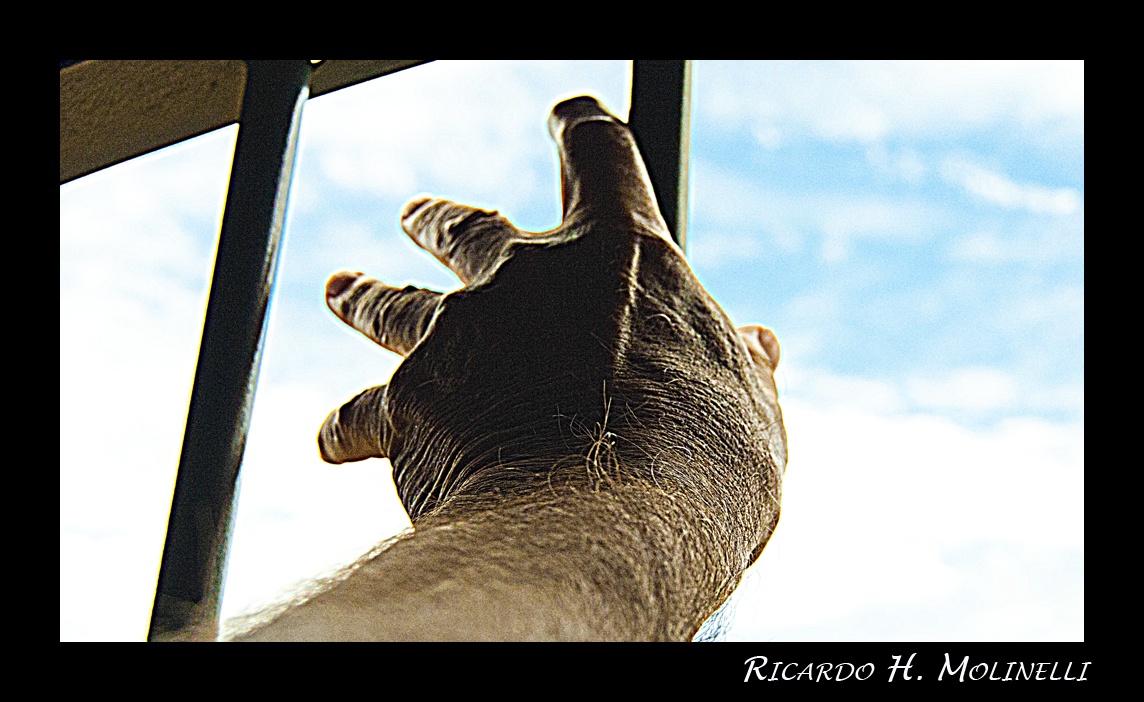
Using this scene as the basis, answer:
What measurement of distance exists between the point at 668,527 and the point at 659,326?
0.14 m

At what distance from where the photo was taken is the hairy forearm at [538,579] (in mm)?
200

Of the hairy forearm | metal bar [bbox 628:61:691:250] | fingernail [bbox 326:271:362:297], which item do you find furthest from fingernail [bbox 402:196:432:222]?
the hairy forearm

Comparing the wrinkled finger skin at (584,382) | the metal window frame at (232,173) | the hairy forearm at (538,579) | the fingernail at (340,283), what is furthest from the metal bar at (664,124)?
the hairy forearm at (538,579)

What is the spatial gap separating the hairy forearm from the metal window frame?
0.07m

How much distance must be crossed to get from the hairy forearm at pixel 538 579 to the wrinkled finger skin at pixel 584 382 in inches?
0.8

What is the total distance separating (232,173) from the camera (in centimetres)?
54

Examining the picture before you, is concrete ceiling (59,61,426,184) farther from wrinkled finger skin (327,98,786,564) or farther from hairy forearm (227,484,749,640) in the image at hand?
hairy forearm (227,484,749,640)

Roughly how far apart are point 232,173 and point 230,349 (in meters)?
0.14

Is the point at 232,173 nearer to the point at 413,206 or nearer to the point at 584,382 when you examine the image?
the point at 413,206

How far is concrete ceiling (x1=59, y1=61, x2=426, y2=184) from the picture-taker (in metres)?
0.62

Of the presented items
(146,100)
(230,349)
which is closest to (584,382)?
(230,349)

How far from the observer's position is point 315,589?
22 cm
